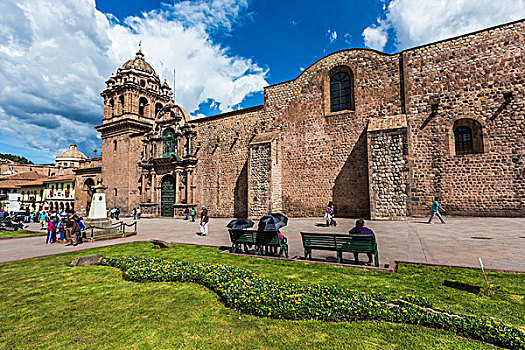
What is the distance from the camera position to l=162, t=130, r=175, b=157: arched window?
24438 mm

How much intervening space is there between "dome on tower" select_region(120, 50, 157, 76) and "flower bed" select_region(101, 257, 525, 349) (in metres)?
33.0

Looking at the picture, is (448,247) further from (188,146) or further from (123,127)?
(123,127)

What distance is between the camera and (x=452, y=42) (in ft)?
46.0

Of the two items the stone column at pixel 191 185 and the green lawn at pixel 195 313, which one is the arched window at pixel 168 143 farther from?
the green lawn at pixel 195 313

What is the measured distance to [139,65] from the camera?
101 feet

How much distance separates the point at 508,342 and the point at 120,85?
115ft

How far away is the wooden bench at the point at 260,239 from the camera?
6977 millimetres

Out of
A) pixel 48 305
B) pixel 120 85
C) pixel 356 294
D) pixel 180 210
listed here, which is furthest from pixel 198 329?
pixel 120 85

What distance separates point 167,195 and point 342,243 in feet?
70.9

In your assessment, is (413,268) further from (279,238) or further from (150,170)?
(150,170)

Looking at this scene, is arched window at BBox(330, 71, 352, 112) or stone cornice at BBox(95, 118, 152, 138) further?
stone cornice at BBox(95, 118, 152, 138)

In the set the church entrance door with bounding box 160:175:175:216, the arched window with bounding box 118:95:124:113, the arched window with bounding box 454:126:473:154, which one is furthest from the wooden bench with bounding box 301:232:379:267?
the arched window with bounding box 118:95:124:113

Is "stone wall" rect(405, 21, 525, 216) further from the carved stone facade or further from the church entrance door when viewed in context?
the church entrance door

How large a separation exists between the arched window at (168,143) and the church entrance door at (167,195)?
238 cm
